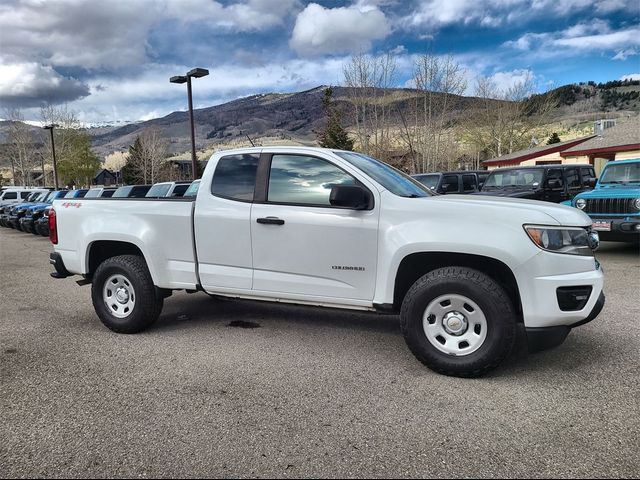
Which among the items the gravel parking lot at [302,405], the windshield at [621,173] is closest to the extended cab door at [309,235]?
the gravel parking lot at [302,405]

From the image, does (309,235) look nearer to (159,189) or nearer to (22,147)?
(159,189)

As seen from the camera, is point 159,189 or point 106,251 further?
point 159,189

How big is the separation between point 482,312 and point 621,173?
8690mm

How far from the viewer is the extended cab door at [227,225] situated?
4.70m

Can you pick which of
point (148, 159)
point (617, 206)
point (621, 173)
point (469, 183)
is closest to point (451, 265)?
point (617, 206)

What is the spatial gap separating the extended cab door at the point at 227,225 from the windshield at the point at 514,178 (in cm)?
1002

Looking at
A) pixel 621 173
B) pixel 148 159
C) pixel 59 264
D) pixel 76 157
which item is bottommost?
pixel 59 264

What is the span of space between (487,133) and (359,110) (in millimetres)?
23480

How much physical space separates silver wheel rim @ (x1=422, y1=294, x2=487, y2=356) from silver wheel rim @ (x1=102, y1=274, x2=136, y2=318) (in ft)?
10.3

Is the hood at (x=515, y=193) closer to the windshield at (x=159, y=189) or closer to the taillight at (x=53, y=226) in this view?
the windshield at (x=159, y=189)

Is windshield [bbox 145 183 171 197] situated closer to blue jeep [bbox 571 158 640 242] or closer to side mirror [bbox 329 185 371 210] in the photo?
blue jeep [bbox 571 158 640 242]

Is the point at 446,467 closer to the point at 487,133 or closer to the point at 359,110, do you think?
the point at 359,110

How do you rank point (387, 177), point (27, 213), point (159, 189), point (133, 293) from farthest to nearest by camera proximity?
point (27, 213), point (159, 189), point (133, 293), point (387, 177)

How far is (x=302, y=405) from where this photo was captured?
11.4 feet
